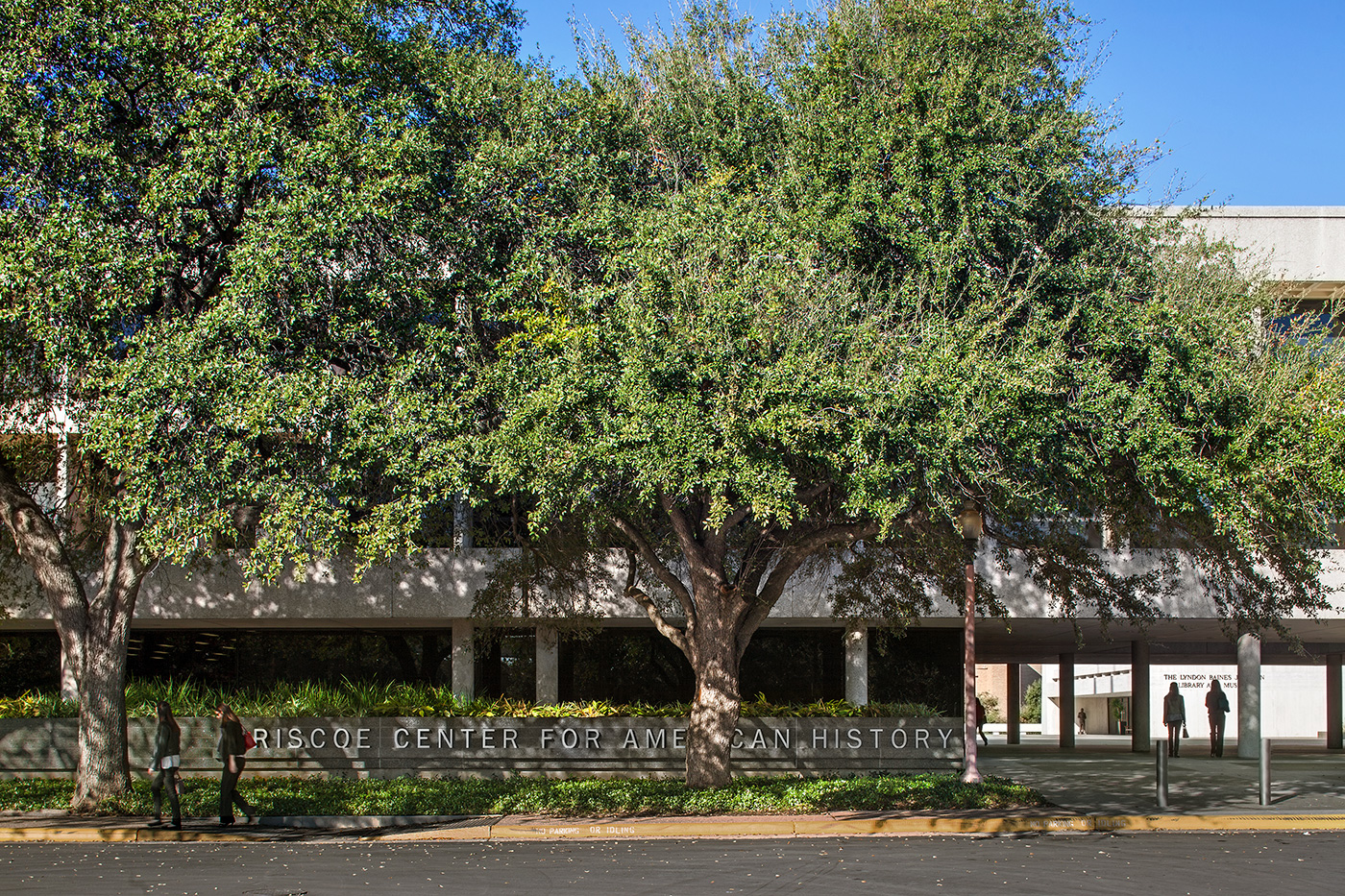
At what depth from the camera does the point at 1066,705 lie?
126ft

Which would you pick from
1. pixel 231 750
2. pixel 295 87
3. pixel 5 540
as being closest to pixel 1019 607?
pixel 231 750

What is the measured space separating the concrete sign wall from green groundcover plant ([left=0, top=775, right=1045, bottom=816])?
244 centimetres

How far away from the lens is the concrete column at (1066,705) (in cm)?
3641

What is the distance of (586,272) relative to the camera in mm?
14234

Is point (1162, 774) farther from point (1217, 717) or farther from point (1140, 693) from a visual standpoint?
point (1140, 693)

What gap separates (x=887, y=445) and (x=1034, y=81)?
4.96 m

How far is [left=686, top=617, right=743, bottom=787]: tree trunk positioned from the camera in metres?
16.2

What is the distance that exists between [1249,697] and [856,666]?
34.2 ft

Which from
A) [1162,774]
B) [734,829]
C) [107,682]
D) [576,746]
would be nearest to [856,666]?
[576,746]

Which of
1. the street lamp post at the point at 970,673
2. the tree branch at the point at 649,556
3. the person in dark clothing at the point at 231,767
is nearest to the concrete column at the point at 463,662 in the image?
the tree branch at the point at 649,556

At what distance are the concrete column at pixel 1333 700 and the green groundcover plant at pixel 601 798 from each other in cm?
2531

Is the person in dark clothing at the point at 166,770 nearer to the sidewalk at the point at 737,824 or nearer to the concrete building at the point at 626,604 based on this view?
the sidewalk at the point at 737,824

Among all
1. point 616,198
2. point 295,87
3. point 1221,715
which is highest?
point 295,87

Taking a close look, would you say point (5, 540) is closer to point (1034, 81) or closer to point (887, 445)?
point (887, 445)
